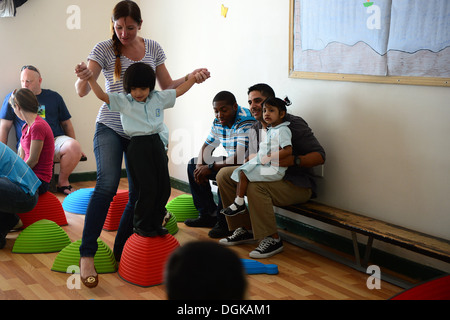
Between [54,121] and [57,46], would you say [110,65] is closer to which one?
[54,121]

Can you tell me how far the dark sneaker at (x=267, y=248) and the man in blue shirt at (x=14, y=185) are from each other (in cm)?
143

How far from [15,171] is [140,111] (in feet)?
3.36

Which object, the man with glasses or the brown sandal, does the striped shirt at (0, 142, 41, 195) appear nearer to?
the brown sandal

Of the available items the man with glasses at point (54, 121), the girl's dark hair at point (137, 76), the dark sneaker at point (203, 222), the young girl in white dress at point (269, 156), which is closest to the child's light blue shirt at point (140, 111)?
the girl's dark hair at point (137, 76)

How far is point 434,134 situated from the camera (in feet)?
9.30

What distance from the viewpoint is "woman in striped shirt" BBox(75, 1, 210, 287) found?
2.77 m

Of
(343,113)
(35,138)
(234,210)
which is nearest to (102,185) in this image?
(234,210)

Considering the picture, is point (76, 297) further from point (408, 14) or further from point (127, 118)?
point (408, 14)

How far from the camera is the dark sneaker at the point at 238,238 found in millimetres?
3564

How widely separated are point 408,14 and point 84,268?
216 cm

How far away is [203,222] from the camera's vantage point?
13.1ft

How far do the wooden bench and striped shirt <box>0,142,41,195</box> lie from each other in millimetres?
1627

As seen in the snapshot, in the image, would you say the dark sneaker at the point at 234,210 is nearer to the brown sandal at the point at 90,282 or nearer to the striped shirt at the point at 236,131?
the striped shirt at the point at 236,131

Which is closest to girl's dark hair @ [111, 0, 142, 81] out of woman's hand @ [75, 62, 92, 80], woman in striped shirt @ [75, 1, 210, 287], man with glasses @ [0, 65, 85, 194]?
woman in striped shirt @ [75, 1, 210, 287]
